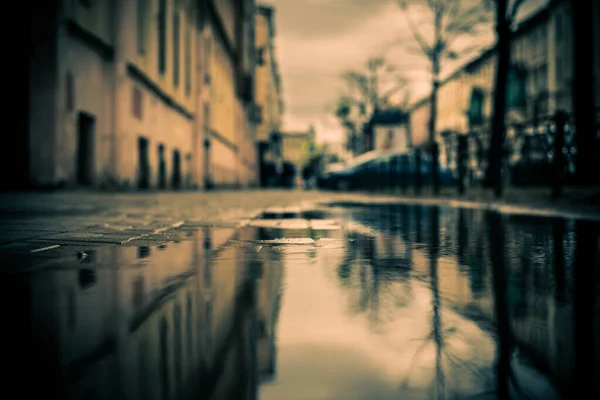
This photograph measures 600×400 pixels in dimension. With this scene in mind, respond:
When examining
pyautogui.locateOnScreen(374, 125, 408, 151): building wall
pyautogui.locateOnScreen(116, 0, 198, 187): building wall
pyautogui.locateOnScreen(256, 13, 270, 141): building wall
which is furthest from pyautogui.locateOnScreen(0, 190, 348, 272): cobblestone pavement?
pyautogui.locateOnScreen(374, 125, 408, 151): building wall

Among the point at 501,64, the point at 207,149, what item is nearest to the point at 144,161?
the point at 207,149

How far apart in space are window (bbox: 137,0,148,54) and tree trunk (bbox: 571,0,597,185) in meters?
13.4

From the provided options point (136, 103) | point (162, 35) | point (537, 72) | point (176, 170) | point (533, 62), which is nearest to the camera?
point (136, 103)

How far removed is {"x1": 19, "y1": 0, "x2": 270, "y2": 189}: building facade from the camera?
1425 cm

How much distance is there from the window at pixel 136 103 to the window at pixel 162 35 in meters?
4.11

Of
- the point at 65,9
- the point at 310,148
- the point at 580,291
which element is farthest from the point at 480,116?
the point at 310,148

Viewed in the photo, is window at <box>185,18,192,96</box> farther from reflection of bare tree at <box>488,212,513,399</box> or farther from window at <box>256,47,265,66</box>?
window at <box>256,47,265,66</box>

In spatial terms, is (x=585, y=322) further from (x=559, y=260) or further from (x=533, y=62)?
(x=533, y=62)

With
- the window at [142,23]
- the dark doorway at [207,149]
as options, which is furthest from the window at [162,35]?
the dark doorway at [207,149]

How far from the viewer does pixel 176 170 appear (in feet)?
97.3

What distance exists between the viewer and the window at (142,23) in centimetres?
2178

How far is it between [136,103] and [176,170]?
27.6 feet

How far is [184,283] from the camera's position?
10.5 ft

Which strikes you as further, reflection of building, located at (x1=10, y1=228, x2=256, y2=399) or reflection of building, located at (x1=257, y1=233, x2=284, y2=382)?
reflection of building, located at (x1=257, y1=233, x2=284, y2=382)
